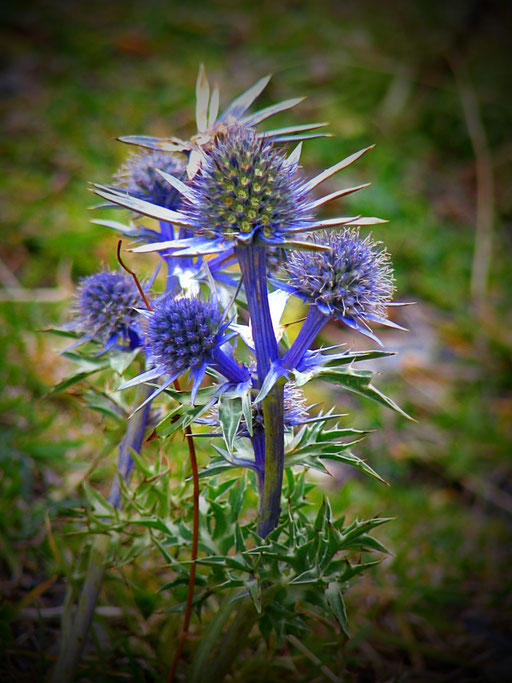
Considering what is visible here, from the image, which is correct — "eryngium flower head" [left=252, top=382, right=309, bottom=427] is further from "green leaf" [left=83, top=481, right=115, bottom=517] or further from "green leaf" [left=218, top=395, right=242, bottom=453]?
"green leaf" [left=83, top=481, right=115, bottom=517]

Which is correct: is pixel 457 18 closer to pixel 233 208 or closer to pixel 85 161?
pixel 85 161

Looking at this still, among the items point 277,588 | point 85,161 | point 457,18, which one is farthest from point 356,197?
point 277,588

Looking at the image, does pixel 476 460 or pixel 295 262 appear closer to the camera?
pixel 295 262

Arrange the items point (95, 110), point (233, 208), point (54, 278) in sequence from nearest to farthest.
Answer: point (233, 208) < point (54, 278) < point (95, 110)

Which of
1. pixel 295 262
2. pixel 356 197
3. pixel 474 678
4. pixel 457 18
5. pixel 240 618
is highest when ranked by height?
pixel 457 18

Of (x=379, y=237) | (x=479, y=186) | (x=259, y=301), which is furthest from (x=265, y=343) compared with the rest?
(x=479, y=186)

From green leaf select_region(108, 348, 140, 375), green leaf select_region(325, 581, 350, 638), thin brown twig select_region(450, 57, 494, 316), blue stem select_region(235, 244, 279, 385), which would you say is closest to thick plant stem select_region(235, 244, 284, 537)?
blue stem select_region(235, 244, 279, 385)

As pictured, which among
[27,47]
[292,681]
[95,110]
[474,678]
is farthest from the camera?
[27,47]

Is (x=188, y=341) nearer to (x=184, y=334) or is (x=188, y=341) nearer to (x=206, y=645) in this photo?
(x=184, y=334)
